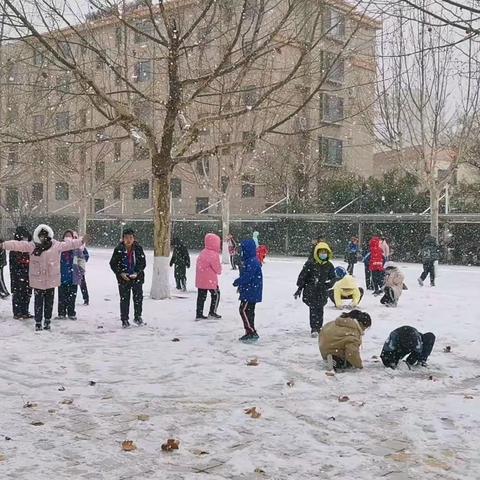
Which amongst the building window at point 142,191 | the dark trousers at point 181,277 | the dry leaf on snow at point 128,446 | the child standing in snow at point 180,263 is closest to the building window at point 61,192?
the building window at point 142,191

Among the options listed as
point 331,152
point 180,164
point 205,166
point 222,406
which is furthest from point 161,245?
point 331,152

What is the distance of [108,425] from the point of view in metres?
5.74

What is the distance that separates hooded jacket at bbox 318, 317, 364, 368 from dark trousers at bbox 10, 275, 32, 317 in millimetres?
5905

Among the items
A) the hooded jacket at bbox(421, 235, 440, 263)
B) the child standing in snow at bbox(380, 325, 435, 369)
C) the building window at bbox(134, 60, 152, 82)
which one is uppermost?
the building window at bbox(134, 60, 152, 82)

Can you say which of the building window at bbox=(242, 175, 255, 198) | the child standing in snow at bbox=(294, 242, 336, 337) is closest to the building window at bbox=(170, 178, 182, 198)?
the building window at bbox=(242, 175, 255, 198)

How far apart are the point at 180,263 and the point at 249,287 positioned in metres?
7.46

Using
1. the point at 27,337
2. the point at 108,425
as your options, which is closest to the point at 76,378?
the point at 108,425

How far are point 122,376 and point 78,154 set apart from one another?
1058 inches

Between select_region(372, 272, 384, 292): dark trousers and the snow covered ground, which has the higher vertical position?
select_region(372, 272, 384, 292): dark trousers

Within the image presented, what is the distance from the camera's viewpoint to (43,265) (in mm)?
10359

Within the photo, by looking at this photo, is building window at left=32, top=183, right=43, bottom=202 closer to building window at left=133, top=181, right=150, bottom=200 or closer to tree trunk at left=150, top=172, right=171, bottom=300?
building window at left=133, top=181, right=150, bottom=200

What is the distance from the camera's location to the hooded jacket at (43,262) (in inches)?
408

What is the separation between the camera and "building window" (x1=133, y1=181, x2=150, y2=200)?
49278 millimetres

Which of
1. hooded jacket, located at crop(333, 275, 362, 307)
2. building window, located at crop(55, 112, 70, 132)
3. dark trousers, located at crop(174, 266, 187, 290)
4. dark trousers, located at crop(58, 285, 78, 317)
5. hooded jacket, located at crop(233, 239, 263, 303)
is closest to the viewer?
hooded jacket, located at crop(233, 239, 263, 303)
